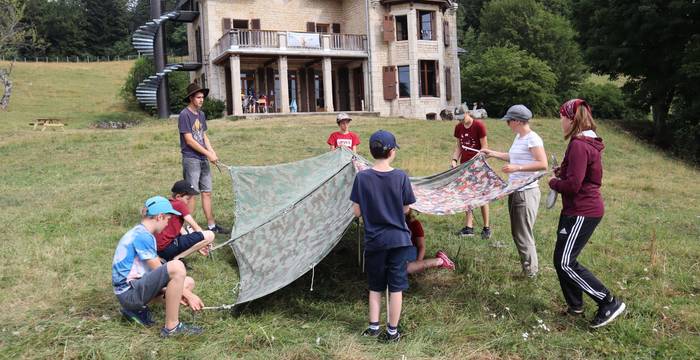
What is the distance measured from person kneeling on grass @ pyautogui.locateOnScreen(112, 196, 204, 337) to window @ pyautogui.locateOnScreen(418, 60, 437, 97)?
947 inches

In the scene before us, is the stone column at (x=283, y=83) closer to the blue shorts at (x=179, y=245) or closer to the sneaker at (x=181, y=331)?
the blue shorts at (x=179, y=245)

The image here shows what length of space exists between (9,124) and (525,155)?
26237 mm

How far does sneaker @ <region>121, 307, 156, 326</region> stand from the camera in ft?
13.1

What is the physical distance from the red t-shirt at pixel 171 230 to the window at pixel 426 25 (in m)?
23.8

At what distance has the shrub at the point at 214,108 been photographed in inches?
984

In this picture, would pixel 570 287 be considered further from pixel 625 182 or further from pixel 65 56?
pixel 65 56

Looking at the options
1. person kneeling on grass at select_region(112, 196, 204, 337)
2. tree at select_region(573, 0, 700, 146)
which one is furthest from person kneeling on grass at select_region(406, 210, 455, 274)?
tree at select_region(573, 0, 700, 146)

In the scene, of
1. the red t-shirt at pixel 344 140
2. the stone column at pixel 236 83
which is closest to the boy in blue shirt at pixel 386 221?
the red t-shirt at pixel 344 140

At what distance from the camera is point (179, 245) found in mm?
4980

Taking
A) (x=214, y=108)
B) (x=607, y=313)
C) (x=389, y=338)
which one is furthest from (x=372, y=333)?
(x=214, y=108)

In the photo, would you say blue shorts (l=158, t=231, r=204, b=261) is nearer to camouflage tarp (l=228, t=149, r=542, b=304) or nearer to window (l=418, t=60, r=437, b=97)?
camouflage tarp (l=228, t=149, r=542, b=304)

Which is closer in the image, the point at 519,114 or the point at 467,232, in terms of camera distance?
the point at 519,114

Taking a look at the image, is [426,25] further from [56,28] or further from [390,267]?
[56,28]

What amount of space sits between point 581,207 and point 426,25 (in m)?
24.9
